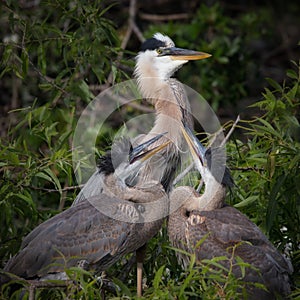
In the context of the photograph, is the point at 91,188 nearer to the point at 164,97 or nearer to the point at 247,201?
the point at 164,97

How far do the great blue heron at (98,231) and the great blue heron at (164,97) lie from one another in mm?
469

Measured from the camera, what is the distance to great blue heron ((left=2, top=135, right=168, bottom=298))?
4.34m

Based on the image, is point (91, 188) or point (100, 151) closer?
point (91, 188)

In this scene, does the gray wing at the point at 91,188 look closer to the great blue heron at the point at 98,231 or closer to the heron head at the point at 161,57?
the great blue heron at the point at 98,231

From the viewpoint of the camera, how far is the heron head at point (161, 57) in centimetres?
549

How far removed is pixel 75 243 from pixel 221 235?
79cm

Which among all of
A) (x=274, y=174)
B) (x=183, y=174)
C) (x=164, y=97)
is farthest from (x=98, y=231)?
(x=164, y=97)

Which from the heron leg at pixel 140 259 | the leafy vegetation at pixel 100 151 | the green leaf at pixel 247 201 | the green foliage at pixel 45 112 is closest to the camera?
the leafy vegetation at pixel 100 151

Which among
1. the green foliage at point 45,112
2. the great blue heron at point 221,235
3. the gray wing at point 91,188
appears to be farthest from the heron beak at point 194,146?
the green foliage at point 45,112

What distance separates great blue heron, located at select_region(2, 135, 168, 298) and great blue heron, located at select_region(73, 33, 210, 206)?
0.47 metres

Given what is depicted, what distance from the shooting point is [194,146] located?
4871mm

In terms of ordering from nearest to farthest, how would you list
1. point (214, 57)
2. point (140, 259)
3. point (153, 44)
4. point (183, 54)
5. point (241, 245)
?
point (241, 245) < point (140, 259) < point (183, 54) < point (153, 44) < point (214, 57)

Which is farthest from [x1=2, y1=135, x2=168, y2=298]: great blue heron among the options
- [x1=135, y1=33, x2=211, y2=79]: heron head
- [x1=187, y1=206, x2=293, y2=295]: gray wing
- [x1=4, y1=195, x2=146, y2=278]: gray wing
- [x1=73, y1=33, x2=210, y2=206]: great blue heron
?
[x1=135, y1=33, x2=211, y2=79]: heron head

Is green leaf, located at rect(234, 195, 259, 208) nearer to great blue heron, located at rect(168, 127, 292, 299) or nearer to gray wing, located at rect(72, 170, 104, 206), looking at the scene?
great blue heron, located at rect(168, 127, 292, 299)
